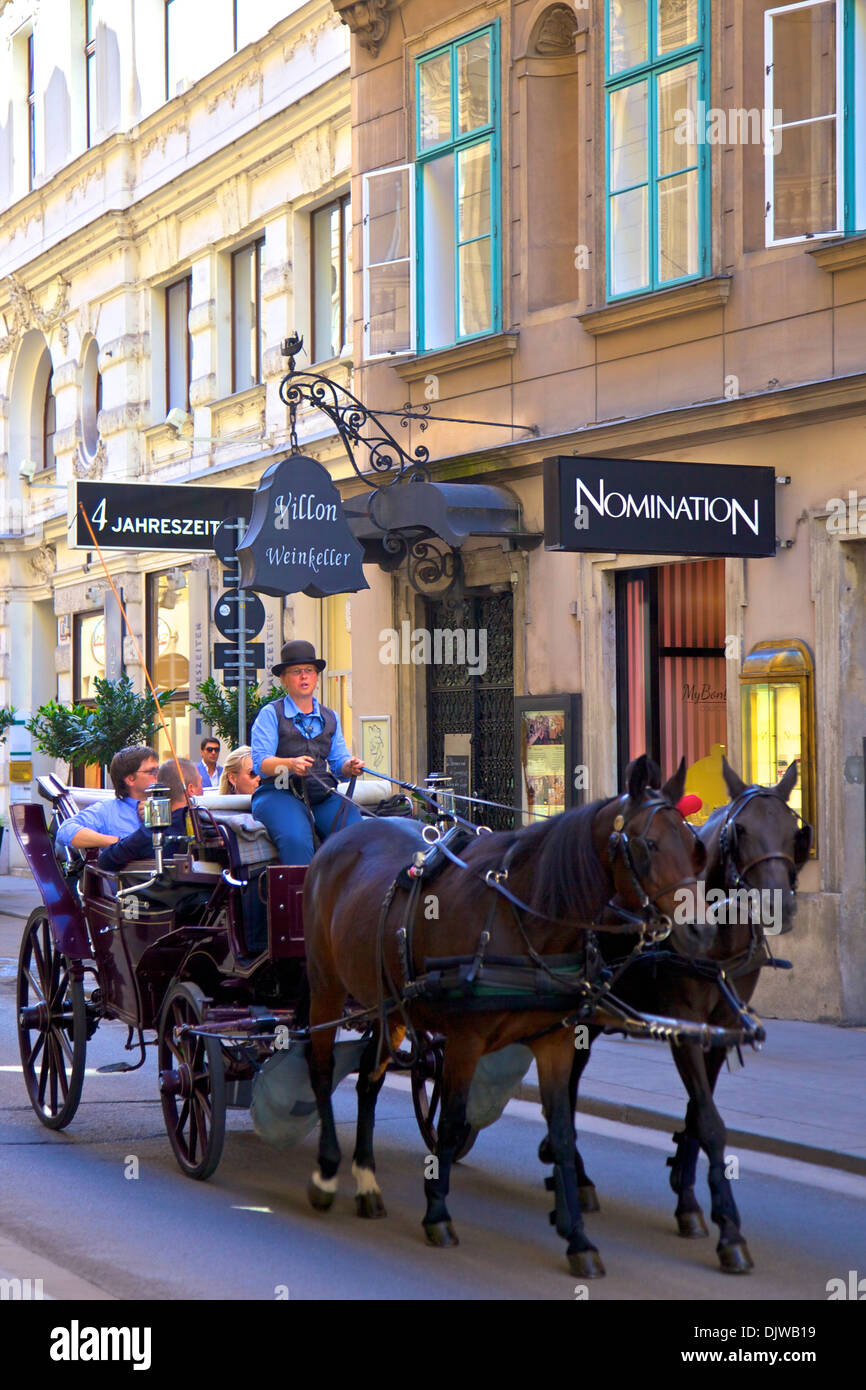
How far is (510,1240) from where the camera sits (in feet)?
20.9

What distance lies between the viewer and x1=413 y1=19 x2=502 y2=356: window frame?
14352mm

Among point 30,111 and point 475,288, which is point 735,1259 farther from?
point 30,111

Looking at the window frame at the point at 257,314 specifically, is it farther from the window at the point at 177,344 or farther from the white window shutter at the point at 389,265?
the white window shutter at the point at 389,265

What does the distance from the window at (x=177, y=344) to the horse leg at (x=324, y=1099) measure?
1538cm

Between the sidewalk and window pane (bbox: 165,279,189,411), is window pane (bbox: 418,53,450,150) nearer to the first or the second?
window pane (bbox: 165,279,189,411)

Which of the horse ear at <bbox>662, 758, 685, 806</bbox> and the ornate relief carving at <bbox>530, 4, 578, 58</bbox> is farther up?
the ornate relief carving at <bbox>530, 4, 578, 58</bbox>

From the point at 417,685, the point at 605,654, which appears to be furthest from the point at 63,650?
the point at 605,654

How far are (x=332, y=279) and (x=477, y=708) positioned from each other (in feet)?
18.8

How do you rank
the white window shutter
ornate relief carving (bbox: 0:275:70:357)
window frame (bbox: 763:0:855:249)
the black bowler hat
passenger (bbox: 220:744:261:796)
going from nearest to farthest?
the black bowler hat → passenger (bbox: 220:744:261:796) → window frame (bbox: 763:0:855:249) → the white window shutter → ornate relief carving (bbox: 0:275:70:357)

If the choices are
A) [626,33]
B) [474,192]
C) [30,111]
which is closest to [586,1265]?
[626,33]

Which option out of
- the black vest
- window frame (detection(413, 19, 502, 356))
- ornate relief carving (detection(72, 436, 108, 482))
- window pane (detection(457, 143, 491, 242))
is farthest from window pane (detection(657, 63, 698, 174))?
ornate relief carving (detection(72, 436, 108, 482))

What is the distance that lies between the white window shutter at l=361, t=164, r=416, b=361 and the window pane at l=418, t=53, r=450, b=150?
14.2 inches

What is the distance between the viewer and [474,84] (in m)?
14.7

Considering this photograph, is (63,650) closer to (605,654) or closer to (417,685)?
(417,685)
